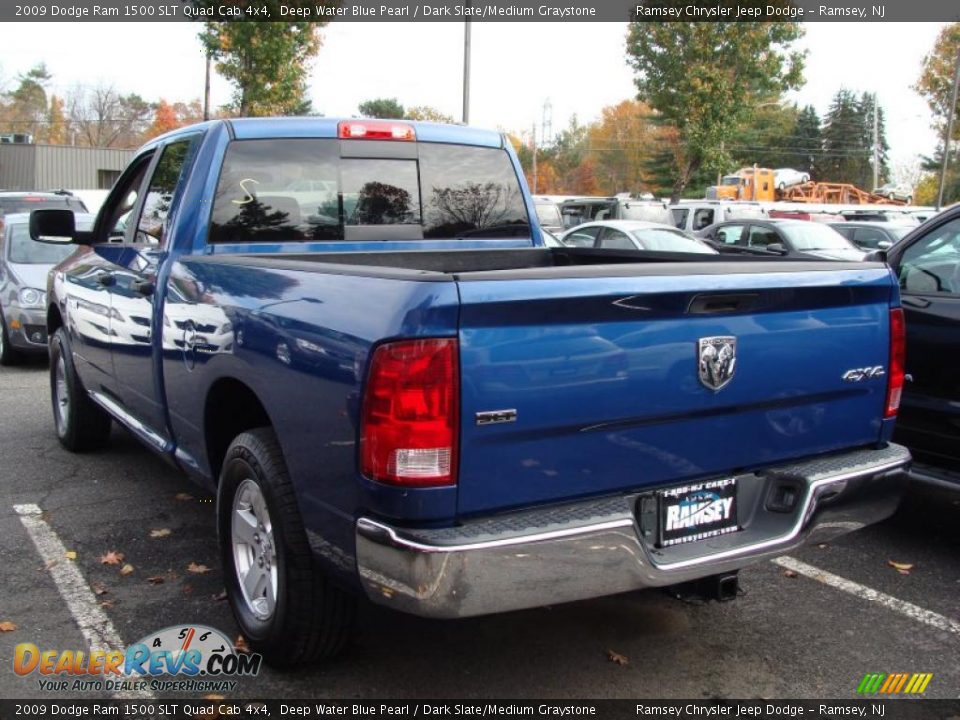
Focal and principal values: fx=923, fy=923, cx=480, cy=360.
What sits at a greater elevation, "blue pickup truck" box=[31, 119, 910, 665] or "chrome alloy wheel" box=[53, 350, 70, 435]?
"blue pickup truck" box=[31, 119, 910, 665]

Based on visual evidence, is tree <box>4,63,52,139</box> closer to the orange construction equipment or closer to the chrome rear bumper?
the orange construction equipment

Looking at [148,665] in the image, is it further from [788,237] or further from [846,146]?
[846,146]

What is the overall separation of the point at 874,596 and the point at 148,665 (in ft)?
10.5

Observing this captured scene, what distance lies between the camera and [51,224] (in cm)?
548

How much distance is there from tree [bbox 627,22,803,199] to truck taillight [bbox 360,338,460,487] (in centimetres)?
2766

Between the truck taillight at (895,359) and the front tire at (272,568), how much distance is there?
216cm

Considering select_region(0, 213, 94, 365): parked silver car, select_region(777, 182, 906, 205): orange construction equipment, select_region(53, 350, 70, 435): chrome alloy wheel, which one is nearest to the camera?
select_region(53, 350, 70, 435): chrome alloy wheel

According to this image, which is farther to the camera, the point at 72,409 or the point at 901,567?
the point at 72,409

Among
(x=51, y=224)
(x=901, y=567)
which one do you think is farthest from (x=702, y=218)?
(x=51, y=224)

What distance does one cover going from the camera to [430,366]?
2584mm

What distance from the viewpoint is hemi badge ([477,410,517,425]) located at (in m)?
2.62

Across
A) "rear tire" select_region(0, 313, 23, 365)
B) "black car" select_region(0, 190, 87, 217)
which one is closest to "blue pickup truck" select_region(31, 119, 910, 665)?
"rear tire" select_region(0, 313, 23, 365)

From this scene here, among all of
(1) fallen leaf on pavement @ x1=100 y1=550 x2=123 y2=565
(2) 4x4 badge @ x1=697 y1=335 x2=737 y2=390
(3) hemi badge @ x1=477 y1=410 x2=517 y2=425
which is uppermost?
(2) 4x4 badge @ x1=697 y1=335 x2=737 y2=390

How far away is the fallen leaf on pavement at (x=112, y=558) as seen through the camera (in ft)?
14.9
